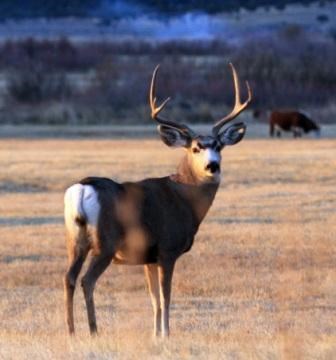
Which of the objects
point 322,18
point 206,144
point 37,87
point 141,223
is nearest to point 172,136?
point 206,144

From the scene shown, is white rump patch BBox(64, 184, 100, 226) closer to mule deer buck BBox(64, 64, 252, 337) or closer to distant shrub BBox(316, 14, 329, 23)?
mule deer buck BBox(64, 64, 252, 337)

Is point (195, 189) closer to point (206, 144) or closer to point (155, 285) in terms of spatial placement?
point (206, 144)

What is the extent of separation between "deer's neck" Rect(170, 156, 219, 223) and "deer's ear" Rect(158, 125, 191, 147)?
0.16m

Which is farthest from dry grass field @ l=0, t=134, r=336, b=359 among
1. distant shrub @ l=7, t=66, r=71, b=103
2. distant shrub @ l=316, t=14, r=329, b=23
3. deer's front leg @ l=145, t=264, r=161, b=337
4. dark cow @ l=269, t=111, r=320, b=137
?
distant shrub @ l=316, t=14, r=329, b=23

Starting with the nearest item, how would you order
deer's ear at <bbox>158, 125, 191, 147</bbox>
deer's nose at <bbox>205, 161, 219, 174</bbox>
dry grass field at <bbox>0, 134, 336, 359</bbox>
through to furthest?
dry grass field at <bbox>0, 134, 336, 359</bbox> → deer's nose at <bbox>205, 161, 219, 174</bbox> → deer's ear at <bbox>158, 125, 191, 147</bbox>

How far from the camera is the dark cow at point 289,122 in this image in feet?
179

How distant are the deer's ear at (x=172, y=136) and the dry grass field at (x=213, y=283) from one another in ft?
5.12

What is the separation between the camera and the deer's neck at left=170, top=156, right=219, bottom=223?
1248 centimetres

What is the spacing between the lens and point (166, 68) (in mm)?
66750

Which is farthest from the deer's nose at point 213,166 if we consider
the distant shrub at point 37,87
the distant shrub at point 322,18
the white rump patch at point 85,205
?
the distant shrub at point 322,18

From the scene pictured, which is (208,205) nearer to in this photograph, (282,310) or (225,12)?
(282,310)

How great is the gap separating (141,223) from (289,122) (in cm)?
4337

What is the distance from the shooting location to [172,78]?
2562 inches

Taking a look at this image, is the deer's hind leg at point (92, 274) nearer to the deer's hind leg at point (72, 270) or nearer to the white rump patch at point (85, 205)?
the deer's hind leg at point (72, 270)
